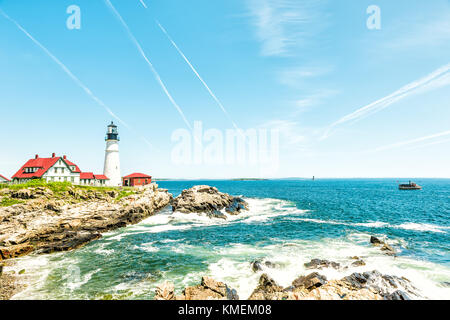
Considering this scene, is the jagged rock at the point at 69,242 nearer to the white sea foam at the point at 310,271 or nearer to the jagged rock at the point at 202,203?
the white sea foam at the point at 310,271

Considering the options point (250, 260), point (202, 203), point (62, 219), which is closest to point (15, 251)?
point (62, 219)

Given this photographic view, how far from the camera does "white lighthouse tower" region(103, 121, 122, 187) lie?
5278 centimetres

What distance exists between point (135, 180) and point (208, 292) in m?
56.7

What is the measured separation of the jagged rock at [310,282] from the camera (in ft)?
44.1

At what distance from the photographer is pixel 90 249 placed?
2264 cm

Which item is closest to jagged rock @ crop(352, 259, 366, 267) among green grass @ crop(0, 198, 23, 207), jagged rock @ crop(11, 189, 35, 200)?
green grass @ crop(0, 198, 23, 207)

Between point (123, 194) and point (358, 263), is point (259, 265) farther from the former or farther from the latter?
point (123, 194)

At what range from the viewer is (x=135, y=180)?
62188 millimetres

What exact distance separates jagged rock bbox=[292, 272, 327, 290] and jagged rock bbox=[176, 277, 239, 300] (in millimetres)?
4739

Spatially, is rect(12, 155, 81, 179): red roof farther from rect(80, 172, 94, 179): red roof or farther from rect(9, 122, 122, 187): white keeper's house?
rect(80, 172, 94, 179): red roof

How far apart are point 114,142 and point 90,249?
3601 centimetres

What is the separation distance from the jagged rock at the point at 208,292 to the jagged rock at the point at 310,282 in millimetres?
4739
